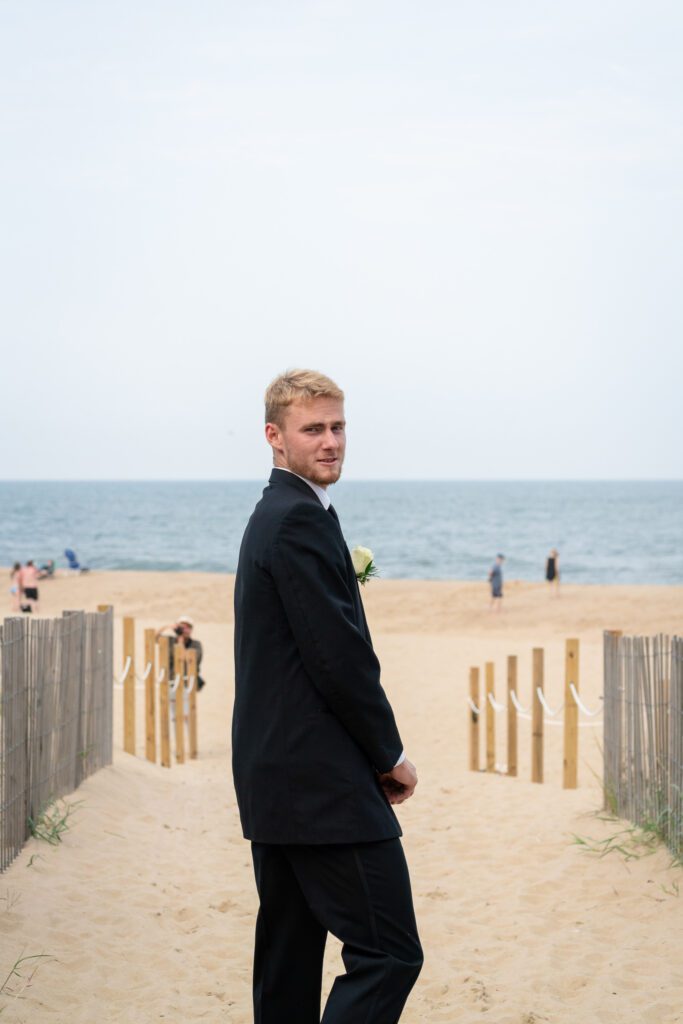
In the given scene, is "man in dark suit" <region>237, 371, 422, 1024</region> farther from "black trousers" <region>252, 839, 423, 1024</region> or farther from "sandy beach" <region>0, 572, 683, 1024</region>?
"sandy beach" <region>0, 572, 683, 1024</region>

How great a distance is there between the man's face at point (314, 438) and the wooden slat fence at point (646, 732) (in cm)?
353

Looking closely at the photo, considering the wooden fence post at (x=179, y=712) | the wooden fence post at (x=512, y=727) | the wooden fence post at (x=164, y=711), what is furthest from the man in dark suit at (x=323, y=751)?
the wooden fence post at (x=179, y=712)

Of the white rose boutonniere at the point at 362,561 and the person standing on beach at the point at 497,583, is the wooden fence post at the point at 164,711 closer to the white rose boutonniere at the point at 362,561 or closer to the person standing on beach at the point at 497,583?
the white rose boutonniere at the point at 362,561

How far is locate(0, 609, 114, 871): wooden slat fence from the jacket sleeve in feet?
11.0

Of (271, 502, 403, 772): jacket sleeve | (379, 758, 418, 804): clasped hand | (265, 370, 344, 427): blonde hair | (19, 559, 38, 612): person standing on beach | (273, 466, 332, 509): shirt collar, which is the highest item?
(265, 370, 344, 427): blonde hair

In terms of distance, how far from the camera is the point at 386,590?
3362 centimetres

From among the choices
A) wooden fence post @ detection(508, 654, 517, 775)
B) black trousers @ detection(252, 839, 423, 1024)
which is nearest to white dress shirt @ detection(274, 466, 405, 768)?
black trousers @ detection(252, 839, 423, 1024)

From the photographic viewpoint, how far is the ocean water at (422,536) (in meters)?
49.9

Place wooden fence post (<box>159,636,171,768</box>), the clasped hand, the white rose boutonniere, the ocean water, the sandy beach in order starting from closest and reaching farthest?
the clasped hand → the white rose boutonniere → the sandy beach → wooden fence post (<box>159,636,171,768</box>) → the ocean water

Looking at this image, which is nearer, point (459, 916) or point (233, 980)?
point (233, 980)

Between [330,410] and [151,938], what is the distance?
343cm

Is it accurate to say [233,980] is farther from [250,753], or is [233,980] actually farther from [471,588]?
[471,588]

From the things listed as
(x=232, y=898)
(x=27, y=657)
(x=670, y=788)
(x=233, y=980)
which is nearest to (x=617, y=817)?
(x=670, y=788)

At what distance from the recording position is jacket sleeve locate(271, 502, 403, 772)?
281 cm
